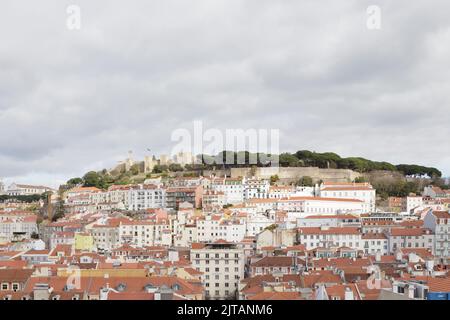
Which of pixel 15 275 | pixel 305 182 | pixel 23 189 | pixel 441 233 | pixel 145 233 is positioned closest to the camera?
pixel 15 275

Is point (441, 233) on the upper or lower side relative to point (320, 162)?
lower

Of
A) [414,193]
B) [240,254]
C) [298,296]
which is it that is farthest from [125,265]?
[414,193]

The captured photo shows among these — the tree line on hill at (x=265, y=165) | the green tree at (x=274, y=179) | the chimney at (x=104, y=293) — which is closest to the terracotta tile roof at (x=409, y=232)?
the chimney at (x=104, y=293)

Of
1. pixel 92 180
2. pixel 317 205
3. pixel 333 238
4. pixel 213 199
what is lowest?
pixel 333 238

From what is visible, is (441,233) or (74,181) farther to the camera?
(74,181)

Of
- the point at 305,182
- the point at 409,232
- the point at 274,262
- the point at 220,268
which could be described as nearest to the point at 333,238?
the point at 409,232

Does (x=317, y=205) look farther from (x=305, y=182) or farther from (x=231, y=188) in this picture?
(x=305, y=182)

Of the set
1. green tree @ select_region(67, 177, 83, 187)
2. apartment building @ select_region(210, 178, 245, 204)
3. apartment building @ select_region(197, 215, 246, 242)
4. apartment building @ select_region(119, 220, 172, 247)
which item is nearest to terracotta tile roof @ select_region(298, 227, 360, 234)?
apartment building @ select_region(197, 215, 246, 242)

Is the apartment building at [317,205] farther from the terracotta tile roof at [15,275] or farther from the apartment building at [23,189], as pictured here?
the apartment building at [23,189]
